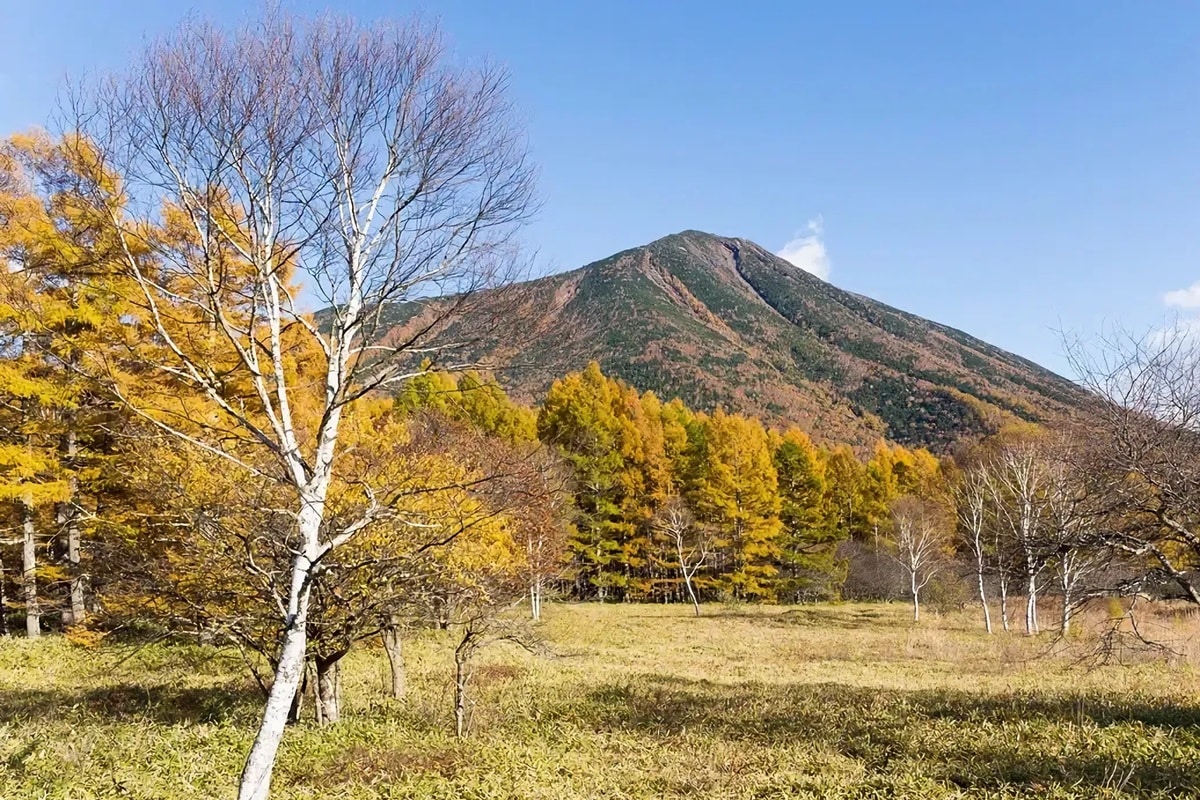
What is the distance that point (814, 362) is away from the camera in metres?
142

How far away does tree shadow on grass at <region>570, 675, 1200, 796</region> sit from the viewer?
793 centimetres

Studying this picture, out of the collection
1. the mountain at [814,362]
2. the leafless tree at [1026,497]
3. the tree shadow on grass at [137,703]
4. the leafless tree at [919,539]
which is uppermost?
the mountain at [814,362]

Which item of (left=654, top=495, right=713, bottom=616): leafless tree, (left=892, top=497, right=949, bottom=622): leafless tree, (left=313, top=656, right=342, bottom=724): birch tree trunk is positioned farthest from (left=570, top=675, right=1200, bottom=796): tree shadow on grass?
(left=654, top=495, right=713, bottom=616): leafless tree

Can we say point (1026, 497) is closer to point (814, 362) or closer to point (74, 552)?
point (74, 552)

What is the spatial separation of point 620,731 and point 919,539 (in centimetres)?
3053

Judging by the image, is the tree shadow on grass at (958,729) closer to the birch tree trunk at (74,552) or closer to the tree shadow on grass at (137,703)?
the tree shadow on grass at (137,703)

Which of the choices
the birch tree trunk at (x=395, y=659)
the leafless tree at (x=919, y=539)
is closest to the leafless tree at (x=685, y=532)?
the leafless tree at (x=919, y=539)

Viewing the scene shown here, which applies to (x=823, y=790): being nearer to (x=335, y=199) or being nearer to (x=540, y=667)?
(x=335, y=199)

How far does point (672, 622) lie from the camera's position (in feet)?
101

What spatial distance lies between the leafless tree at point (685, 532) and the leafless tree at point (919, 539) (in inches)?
424

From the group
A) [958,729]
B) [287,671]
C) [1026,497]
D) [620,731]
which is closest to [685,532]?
[1026,497]

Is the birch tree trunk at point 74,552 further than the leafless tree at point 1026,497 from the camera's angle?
No

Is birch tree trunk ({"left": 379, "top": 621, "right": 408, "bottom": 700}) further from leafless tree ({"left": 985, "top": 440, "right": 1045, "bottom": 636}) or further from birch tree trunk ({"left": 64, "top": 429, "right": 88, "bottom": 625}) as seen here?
leafless tree ({"left": 985, "top": 440, "right": 1045, "bottom": 636})

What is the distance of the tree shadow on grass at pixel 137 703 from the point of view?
1093cm
